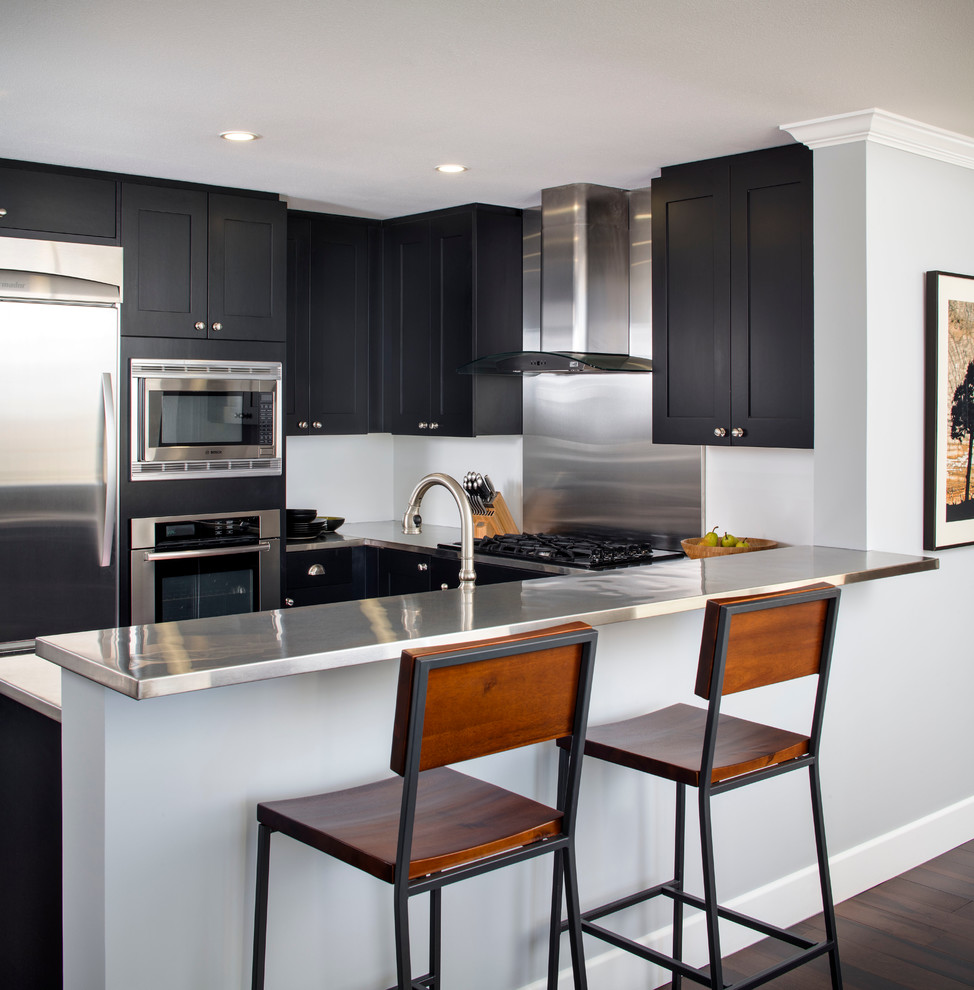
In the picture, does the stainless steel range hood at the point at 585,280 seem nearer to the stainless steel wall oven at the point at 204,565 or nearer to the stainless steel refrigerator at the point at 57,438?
the stainless steel wall oven at the point at 204,565

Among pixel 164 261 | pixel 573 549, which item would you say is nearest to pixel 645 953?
pixel 573 549

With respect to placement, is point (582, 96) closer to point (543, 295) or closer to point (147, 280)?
point (543, 295)

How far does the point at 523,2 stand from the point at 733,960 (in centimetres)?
254

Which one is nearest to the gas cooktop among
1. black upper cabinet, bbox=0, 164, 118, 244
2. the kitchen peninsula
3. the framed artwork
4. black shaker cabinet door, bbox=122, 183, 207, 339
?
the framed artwork

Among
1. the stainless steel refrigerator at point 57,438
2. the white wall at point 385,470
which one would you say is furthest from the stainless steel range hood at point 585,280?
the stainless steel refrigerator at point 57,438

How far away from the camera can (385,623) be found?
2.25m

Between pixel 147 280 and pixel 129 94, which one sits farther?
pixel 147 280

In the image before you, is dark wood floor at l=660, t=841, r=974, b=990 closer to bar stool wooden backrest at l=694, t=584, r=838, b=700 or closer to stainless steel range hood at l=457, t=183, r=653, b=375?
bar stool wooden backrest at l=694, t=584, r=838, b=700

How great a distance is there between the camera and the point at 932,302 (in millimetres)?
3549

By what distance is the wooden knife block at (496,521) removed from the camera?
16.3 ft

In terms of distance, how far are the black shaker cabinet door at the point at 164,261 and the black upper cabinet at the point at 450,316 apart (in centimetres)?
107

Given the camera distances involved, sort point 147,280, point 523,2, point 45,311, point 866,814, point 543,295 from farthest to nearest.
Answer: point 543,295 → point 147,280 → point 45,311 → point 866,814 → point 523,2

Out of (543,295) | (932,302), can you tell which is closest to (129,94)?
(543,295)

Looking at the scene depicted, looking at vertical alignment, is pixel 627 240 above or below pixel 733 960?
above
